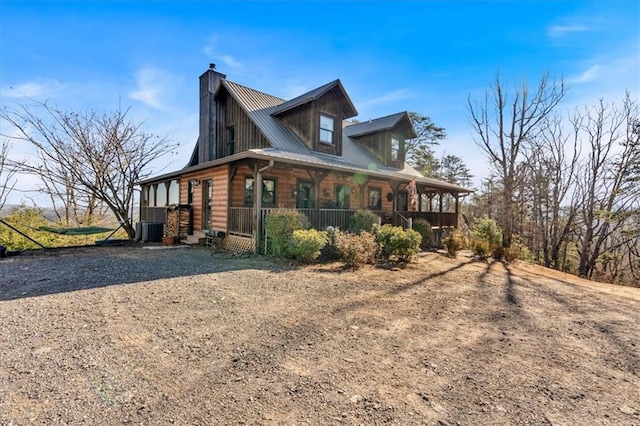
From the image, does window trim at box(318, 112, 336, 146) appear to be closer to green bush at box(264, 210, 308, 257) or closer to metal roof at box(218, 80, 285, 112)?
metal roof at box(218, 80, 285, 112)

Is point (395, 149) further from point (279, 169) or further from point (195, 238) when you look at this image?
point (195, 238)

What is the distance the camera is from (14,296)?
15.0ft

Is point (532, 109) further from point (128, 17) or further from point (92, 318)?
point (92, 318)

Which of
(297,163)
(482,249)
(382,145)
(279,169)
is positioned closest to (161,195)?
(279,169)

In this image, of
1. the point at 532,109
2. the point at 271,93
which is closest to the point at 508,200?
the point at 532,109

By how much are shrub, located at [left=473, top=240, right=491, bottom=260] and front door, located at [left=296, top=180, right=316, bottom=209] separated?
677cm

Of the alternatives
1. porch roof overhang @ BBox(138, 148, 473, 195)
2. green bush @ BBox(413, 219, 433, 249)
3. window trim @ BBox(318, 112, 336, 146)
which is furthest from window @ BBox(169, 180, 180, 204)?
green bush @ BBox(413, 219, 433, 249)

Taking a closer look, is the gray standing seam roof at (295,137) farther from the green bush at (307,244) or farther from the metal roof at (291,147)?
the green bush at (307,244)

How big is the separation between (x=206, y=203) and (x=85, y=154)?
9.22 metres

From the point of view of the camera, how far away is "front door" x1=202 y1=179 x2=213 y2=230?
11859 millimetres

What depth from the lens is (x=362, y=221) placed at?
35.9ft

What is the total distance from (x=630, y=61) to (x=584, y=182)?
25.3 ft

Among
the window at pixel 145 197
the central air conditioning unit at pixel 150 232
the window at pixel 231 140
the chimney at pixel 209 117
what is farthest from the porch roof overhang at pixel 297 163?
the central air conditioning unit at pixel 150 232

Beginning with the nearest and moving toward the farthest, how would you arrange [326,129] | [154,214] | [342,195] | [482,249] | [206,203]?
[482,249]
[206,203]
[326,129]
[342,195]
[154,214]
